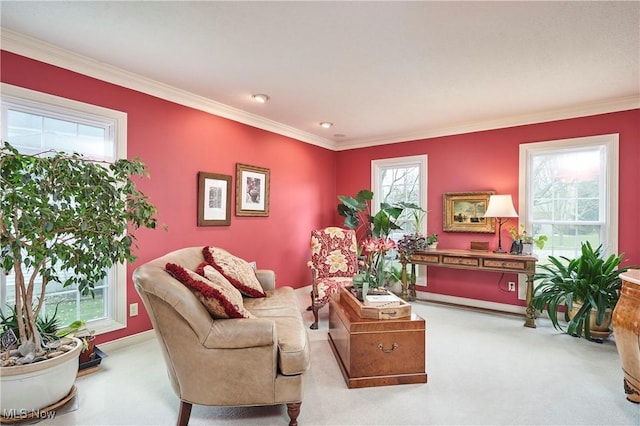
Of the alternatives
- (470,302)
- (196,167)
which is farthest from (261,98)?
(470,302)

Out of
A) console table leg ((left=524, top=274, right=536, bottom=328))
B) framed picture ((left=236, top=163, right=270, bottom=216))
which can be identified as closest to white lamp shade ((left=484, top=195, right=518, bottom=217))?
console table leg ((left=524, top=274, right=536, bottom=328))

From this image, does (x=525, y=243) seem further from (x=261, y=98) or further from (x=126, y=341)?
(x=126, y=341)

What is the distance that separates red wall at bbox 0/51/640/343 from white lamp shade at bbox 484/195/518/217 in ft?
1.11

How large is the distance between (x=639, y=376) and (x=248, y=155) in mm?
3924

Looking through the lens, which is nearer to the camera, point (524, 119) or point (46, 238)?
point (46, 238)

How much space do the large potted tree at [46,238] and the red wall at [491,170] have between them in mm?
3820

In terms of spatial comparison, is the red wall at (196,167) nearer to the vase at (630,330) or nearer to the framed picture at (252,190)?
the framed picture at (252,190)

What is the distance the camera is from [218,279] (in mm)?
2215

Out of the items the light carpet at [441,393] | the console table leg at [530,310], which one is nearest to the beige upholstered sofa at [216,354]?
the light carpet at [441,393]

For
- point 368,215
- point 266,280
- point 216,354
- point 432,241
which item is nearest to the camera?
point 216,354

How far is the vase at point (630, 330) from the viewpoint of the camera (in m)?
1.89

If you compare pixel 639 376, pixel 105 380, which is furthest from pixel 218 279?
pixel 639 376

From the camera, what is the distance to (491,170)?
4.14 m

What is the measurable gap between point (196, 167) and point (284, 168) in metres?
1.40
